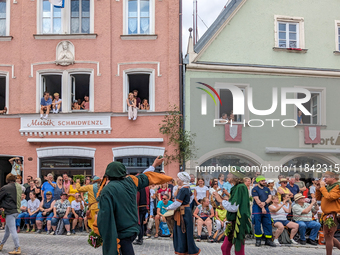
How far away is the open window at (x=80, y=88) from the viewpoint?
17.7 meters

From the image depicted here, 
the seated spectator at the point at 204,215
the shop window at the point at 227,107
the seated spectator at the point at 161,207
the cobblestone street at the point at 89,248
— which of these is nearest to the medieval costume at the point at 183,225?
the cobblestone street at the point at 89,248

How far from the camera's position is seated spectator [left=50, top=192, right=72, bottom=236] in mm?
13188

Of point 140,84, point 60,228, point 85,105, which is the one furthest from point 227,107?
point 60,228

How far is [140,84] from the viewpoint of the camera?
17.8 metres

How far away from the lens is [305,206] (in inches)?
496

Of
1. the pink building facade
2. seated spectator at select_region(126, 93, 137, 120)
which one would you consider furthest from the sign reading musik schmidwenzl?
seated spectator at select_region(126, 93, 137, 120)

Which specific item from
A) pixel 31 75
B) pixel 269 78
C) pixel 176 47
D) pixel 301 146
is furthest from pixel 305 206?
pixel 31 75

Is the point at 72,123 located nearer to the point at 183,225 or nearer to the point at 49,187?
the point at 49,187

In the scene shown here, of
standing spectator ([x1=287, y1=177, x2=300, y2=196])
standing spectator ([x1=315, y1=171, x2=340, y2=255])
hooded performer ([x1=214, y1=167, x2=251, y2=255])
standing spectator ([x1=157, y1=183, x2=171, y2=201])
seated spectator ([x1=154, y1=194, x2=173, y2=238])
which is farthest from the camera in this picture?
standing spectator ([x1=287, y1=177, x2=300, y2=196])

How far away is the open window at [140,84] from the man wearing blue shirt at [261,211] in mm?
7452

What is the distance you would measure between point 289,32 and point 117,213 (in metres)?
15.5

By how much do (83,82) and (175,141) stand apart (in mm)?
4922

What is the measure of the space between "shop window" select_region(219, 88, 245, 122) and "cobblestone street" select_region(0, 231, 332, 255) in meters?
6.99

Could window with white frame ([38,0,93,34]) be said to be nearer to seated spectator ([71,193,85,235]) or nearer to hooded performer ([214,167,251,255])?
seated spectator ([71,193,85,235])
